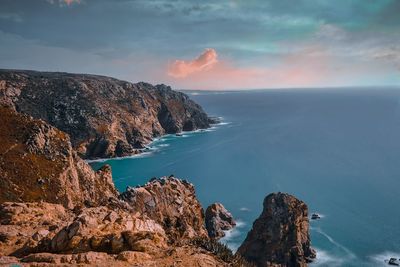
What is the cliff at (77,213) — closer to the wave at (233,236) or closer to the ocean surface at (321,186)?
the wave at (233,236)

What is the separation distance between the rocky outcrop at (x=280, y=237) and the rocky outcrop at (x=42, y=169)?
109ft

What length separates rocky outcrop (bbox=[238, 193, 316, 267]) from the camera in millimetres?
78750

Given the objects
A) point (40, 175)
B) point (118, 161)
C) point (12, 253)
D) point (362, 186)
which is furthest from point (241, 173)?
point (12, 253)

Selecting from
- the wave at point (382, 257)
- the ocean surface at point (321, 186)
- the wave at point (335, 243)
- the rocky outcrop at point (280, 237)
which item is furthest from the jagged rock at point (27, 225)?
the wave at point (382, 257)

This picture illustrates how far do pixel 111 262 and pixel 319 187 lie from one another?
126m

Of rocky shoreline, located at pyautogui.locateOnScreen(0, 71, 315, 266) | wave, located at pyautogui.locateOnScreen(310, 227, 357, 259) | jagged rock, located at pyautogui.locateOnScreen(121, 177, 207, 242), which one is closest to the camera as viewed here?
rocky shoreline, located at pyautogui.locateOnScreen(0, 71, 315, 266)

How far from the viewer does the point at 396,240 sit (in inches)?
3730

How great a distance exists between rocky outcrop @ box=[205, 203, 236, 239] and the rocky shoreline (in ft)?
0.93

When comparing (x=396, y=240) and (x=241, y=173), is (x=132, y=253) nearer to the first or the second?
(x=396, y=240)

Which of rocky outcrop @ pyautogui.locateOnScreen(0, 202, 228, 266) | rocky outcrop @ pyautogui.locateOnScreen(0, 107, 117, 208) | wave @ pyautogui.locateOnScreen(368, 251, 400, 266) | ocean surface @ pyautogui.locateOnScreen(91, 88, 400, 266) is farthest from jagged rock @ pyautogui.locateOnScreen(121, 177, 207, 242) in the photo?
wave @ pyautogui.locateOnScreen(368, 251, 400, 266)

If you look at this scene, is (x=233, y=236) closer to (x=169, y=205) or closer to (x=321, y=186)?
(x=169, y=205)

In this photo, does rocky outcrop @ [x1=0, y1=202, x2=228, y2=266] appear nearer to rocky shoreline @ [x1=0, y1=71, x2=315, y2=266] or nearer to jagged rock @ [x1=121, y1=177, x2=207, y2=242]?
rocky shoreline @ [x1=0, y1=71, x2=315, y2=266]

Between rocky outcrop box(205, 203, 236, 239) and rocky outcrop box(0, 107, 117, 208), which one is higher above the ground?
rocky outcrop box(0, 107, 117, 208)

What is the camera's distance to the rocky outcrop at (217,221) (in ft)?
326
